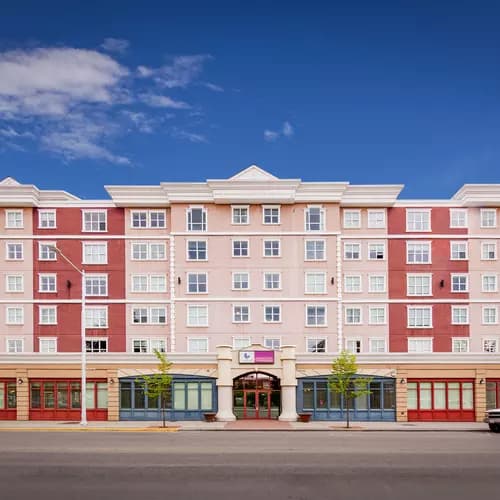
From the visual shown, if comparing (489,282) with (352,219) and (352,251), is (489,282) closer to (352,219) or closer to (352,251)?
(352,251)

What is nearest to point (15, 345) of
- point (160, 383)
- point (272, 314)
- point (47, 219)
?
point (47, 219)

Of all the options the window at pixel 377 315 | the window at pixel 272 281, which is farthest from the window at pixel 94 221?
the window at pixel 377 315

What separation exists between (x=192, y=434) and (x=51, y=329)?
18274 millimetres

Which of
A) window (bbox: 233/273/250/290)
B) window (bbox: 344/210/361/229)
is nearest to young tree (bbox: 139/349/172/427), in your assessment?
window (bbox: 233/273/250/290)

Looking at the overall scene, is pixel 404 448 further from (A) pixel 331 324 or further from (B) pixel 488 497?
(A) pixel 331 324

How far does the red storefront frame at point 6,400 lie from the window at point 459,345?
30.6 metres

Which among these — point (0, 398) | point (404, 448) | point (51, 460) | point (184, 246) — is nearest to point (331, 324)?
point (184, 246)

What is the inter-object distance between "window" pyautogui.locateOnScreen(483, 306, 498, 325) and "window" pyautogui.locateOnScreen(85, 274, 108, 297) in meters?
27.8

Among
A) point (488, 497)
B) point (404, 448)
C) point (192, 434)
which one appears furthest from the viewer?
point (192, 434)

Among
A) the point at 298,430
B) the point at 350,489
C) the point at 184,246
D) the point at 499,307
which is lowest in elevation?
the point at 298,430

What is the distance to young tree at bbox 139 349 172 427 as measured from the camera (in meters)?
37.0

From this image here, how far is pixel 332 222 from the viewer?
44.5 metres

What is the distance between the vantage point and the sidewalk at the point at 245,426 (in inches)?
1330

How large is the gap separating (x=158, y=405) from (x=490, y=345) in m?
24.1
